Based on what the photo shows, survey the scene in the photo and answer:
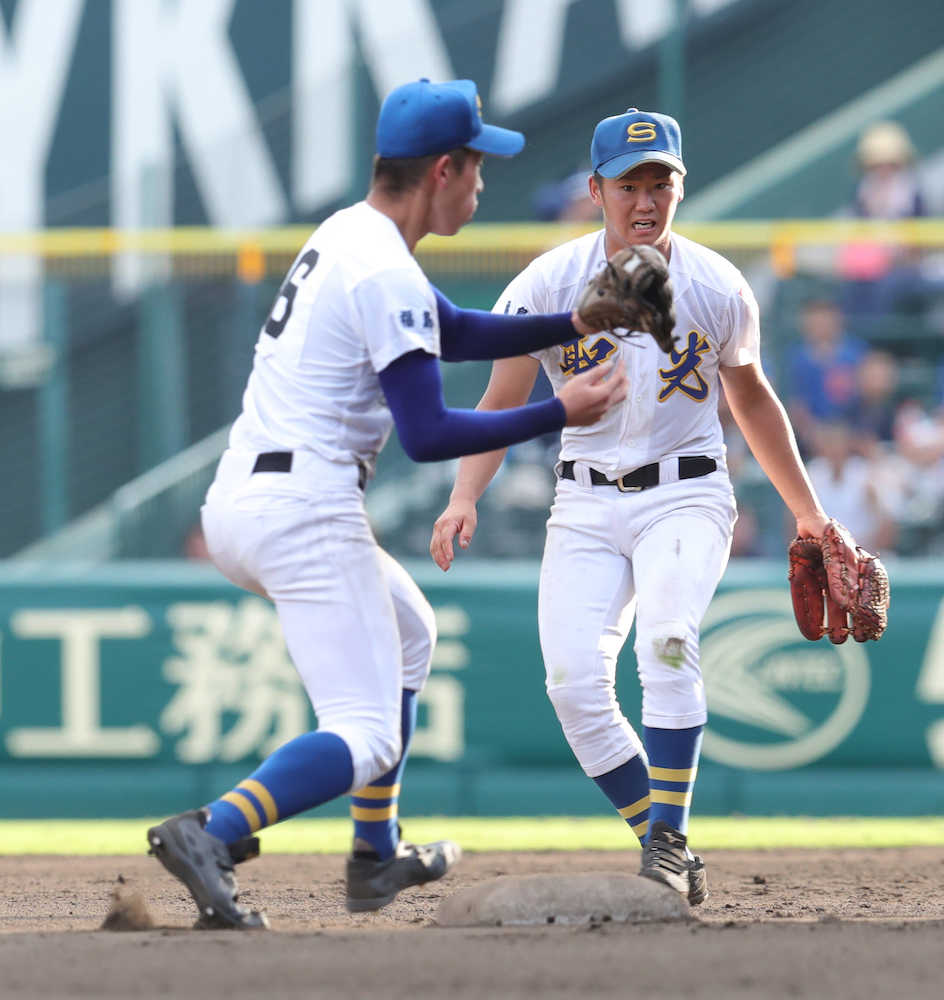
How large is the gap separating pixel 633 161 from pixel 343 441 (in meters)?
1.22

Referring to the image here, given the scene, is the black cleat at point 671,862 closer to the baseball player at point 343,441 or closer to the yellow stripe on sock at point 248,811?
the baseball player at point 343,441

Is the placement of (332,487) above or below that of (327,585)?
A: above

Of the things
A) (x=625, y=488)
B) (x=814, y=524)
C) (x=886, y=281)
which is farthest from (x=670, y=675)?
(x=886, y=281)

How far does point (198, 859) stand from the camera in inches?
143

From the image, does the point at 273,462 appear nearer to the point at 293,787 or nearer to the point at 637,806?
the point at 293,787

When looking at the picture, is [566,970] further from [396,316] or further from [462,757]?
[462,757]

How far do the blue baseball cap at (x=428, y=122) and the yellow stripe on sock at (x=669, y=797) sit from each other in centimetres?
175

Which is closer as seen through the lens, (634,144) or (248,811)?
(248,811)

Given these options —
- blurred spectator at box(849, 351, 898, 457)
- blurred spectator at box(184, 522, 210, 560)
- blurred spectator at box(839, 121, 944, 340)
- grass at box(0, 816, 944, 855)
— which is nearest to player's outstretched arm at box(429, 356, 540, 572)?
grass at box(0, 816, 944, 855)

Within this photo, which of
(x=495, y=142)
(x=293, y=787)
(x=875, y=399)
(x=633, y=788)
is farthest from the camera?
(x=875, y=399)

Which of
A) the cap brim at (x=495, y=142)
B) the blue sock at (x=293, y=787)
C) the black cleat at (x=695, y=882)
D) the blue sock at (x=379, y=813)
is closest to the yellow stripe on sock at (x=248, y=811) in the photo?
the blue sock at (x=293, y=787)

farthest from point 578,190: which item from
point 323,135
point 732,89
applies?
point 732,89

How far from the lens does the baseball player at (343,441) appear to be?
375cm

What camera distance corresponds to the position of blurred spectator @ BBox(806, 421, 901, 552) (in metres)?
8.26
